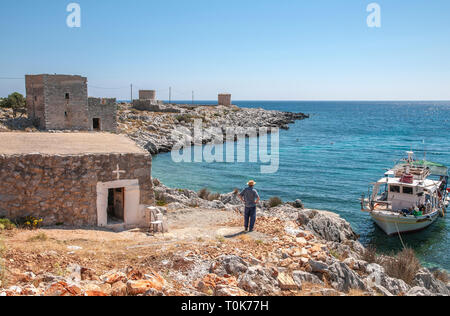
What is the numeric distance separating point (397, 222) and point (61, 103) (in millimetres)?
26834

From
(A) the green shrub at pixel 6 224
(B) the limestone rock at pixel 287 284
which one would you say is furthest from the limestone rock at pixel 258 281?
(A) the green shrub at pixel 6 224

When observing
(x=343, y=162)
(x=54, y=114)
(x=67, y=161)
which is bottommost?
(x=343, y=162)

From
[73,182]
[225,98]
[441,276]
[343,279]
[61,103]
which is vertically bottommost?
[441,276]

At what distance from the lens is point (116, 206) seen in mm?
12172

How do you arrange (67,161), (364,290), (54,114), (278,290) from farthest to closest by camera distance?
(54,114) → (67,161) → (364,290) → (278,290)

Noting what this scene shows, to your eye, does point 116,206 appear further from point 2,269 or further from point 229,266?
point 229,266

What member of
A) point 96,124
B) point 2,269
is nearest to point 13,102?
point 96,124

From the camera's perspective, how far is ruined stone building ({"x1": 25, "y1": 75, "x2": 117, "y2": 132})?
97.0ft

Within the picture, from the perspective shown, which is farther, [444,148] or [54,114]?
[444,148]

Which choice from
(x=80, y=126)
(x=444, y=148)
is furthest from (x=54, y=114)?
(x=444, y=148)

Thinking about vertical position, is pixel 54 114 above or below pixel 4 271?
above

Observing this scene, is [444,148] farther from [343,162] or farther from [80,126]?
[80,126]
